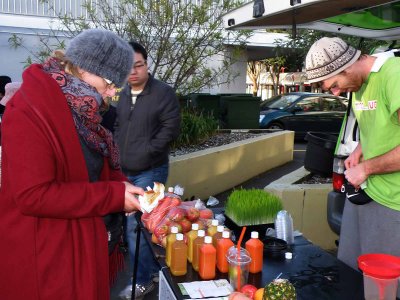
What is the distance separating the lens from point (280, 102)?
46.2 ft

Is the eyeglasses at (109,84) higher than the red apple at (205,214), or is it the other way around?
the eyeglasses at (109,84)

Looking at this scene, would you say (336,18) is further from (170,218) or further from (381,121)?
(170,218)

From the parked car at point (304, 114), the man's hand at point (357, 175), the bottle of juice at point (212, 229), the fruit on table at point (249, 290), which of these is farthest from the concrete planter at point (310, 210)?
the parked car at point (304, 114)

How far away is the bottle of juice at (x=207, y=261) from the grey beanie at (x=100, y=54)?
876 mm

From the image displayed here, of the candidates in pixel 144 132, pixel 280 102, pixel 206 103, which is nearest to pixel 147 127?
pixel 144 132

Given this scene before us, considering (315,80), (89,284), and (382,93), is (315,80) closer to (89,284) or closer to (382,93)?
(382,93)

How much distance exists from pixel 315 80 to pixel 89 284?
156cm

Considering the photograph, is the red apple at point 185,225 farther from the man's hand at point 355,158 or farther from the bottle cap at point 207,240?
the man's hand at point 355,158

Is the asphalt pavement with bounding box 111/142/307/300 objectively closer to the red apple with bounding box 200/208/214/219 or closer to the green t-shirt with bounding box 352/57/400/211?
the red apple with bounding box 200/208/214/219

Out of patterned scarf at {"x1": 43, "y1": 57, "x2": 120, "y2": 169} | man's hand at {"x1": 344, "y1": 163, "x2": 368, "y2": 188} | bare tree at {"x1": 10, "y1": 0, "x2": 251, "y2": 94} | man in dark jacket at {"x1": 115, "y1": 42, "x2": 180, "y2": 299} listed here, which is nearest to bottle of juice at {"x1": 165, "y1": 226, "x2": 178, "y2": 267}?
patterned scarf at {"x1": 43, "y1": 57, "x2": 120, "y2": 169}

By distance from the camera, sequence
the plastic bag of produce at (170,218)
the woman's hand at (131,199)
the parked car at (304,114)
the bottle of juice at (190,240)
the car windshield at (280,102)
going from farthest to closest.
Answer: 1. the car windshield at (280,102)
2. the parked car at (304,114)
3. the plastic bag of produce at (170,218)
4. the bottle of juice at (190,240)
5. the woman's hand at (131,199)

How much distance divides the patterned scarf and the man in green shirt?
1.25 meters

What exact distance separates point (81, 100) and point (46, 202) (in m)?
0.42

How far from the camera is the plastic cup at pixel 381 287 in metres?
1.88
